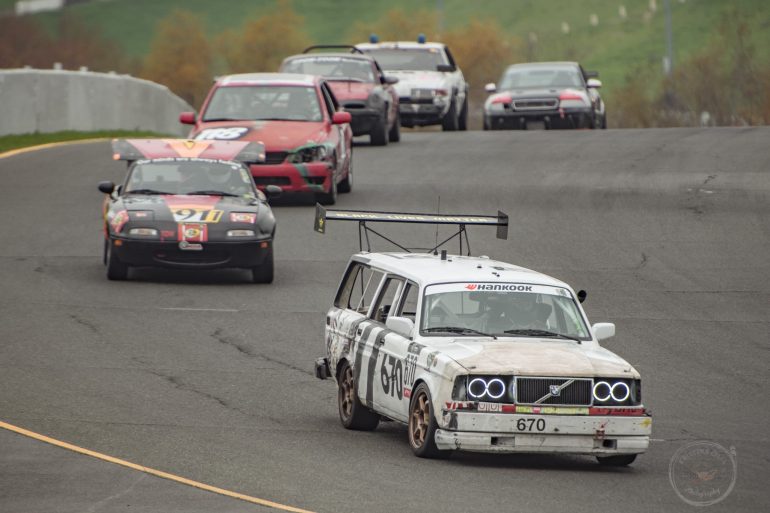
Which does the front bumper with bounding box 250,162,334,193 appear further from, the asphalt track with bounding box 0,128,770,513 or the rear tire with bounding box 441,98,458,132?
the rear tire with bounding box 441,98,458,132

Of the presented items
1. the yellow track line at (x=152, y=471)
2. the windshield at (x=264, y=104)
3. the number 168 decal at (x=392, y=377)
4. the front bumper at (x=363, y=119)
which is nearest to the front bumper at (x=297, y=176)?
the windshield at (x=264, y=104)

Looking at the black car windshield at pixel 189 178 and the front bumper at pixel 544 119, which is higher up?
the black car windshield at pixel 189 178

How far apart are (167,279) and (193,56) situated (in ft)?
A: 288

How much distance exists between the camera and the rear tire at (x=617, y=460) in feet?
35.4

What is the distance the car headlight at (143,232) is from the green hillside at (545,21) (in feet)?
260

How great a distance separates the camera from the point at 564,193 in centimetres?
2616

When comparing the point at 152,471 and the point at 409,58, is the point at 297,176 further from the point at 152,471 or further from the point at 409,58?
the point at 152,471

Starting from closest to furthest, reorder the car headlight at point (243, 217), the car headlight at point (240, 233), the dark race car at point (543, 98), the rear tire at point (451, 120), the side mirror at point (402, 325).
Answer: the side mirror at point (402, 325) → the car headlight at point (240, 233) → the car headlight at point (243, 217) → the dark race car at point (543, 98) → the rear tire at point (451, 120)

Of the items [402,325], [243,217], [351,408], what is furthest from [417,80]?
[402,325]

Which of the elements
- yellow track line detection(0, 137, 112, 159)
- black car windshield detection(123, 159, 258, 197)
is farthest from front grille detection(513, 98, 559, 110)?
black car windshield detection(123, 159, 258, 197)

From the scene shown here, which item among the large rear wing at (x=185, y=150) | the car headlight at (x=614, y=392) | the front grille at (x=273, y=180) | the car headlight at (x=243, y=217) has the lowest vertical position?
the front grille at (x=273, y=180)

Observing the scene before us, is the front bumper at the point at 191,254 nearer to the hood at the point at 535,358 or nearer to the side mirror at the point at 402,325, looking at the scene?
the side mirror at the point at 402,325

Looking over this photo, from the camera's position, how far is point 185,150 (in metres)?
21.0

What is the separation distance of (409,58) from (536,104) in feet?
9.59
